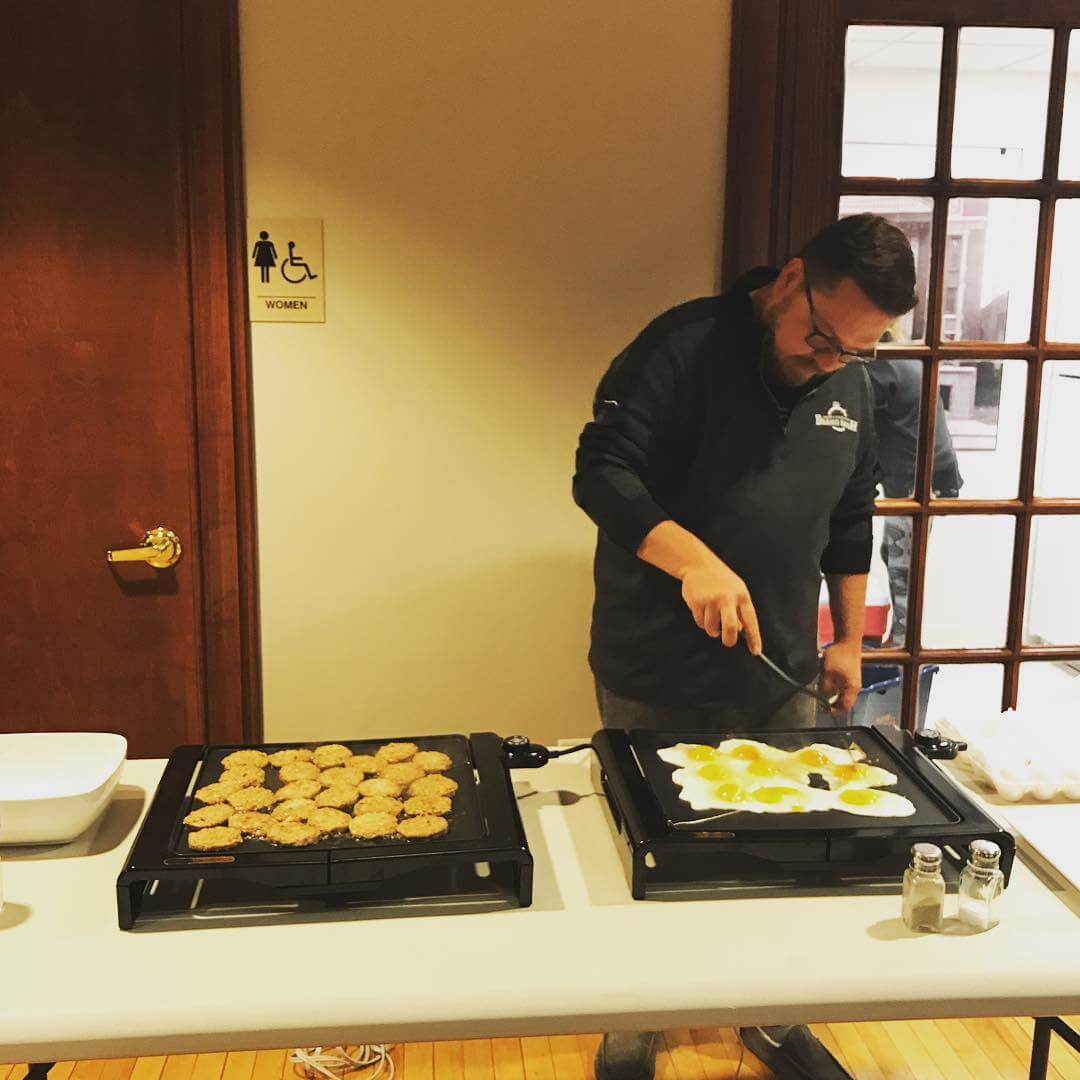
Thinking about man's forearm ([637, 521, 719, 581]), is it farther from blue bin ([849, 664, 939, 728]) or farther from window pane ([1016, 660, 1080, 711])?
window pane ([1016, 660, 1080, 711])

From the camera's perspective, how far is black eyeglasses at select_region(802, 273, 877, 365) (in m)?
1.98

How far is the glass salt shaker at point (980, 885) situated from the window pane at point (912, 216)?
158 centimetres

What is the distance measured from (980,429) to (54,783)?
2.16 meters

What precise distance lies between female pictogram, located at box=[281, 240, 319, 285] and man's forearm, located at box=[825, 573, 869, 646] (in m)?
1.26

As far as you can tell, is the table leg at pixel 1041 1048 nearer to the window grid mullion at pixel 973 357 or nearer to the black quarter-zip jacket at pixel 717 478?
the black quarter-zip jacket at pixel 717 478

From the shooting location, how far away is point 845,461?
217 cm

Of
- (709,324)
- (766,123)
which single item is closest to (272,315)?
(709,324)

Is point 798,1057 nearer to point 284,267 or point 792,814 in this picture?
point 792,814

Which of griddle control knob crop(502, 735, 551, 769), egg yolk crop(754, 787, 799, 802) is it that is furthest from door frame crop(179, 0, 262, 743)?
egg yolk crop(754, 787, 799, 802)

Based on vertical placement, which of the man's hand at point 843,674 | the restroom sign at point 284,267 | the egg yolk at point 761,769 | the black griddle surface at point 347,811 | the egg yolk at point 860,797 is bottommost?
the man's hand at point 843,674

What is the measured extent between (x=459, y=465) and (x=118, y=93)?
104cm

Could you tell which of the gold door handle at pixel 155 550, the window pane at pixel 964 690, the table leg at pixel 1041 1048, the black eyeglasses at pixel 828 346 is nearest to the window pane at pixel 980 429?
the window pane at pixel 964 690

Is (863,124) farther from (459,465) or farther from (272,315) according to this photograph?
(272,315)

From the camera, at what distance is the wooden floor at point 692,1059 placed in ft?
7.55
